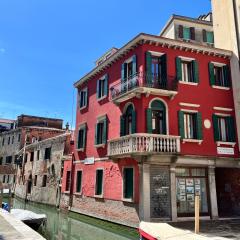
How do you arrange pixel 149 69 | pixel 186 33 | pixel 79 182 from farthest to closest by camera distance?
1. pixel 79 182
2. pixel 186 33
3. pixel 149 69

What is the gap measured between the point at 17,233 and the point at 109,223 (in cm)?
718

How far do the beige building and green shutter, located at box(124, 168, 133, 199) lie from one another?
270 inches

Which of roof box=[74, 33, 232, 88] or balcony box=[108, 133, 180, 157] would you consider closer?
balcony box=[108, 133, 180, 157]

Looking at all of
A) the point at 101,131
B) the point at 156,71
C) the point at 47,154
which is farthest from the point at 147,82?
the point at 47,154

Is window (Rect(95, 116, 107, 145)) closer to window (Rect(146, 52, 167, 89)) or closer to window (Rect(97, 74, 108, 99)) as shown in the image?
window (Rect(97, 74, 108, 99))

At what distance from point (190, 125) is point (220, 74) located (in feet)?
13.6

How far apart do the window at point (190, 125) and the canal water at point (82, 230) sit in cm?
577

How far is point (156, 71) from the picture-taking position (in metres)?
15.9

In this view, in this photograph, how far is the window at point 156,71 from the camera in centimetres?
1509

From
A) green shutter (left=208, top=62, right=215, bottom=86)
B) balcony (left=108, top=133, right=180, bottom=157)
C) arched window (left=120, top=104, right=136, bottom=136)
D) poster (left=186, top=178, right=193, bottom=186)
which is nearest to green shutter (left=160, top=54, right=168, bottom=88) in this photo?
arched window (left=120, top=104, right=136, bottom=136)

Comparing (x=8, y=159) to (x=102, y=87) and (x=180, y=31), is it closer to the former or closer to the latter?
(x=102, y=87)

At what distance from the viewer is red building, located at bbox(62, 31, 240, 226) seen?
46.3 ft

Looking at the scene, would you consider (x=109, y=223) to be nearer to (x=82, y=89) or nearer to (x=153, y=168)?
(x=153, y=168)

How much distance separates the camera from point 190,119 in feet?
52.4
